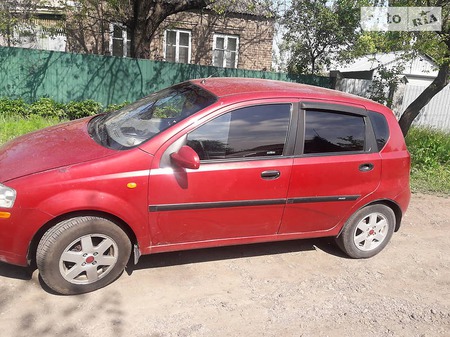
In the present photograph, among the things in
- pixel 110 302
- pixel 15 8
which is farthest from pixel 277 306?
pixel 15 8

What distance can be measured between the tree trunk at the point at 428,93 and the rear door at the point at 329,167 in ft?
19.5

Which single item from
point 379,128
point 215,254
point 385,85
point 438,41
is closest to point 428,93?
point 438,41

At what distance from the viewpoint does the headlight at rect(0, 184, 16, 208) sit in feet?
9.37

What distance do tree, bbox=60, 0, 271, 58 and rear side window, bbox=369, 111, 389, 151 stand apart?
6.87 metres

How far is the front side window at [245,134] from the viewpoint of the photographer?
3.31 meters

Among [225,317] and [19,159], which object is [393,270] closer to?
[225,317]

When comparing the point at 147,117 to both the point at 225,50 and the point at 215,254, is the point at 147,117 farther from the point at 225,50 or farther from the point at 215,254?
the point at 225,50

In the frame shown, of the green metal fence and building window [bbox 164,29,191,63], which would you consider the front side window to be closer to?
the green metal fence

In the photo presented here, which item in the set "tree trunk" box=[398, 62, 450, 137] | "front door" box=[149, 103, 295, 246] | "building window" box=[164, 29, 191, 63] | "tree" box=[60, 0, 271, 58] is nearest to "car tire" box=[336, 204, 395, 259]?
"front door" box=[149, 103, 295, 246]

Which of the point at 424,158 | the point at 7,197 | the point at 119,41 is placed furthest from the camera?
the point at 119,41

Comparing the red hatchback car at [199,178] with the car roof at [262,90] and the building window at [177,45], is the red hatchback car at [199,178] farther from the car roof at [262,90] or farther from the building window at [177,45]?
the building window at [177,45]

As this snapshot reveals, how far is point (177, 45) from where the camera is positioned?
52.0 ft

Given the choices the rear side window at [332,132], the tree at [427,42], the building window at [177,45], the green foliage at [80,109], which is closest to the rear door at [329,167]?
the rear side window at [332,132]

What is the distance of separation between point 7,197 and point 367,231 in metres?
3.37
